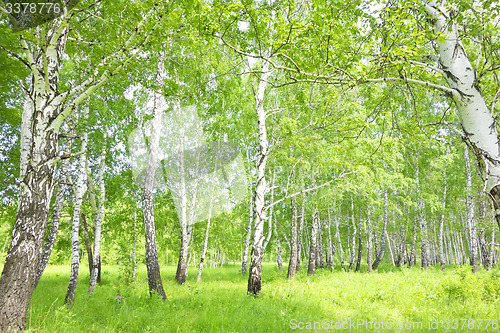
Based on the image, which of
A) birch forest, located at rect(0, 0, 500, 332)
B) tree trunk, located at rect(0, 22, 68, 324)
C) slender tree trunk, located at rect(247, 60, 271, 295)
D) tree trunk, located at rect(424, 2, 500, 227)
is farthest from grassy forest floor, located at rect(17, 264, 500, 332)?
tree trunk, located at rect(424, 2, 500, 227)

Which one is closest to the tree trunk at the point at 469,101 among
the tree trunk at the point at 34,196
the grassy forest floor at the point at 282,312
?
the grassy forest floor at the point at 282,312

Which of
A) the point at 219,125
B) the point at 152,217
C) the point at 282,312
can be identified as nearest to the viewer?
the point at 282,312

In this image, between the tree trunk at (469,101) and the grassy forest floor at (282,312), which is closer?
the tree trunk at (469,101)

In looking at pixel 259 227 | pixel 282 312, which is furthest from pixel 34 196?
pixel 259 227

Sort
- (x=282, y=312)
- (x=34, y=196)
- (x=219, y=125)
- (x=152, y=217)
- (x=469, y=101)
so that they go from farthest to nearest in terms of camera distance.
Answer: (x=219, y=125), (x=152, y=217), (x=282, y=312), (x=34, y=196), (x=469, y=101)

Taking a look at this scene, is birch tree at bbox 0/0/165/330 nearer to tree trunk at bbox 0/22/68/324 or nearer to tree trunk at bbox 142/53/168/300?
tree trunk at bbox 0/22/68/324

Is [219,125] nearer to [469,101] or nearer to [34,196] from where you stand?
[34,196]

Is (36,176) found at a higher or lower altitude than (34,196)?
higher

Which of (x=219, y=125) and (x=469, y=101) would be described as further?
(x=219, y=125)

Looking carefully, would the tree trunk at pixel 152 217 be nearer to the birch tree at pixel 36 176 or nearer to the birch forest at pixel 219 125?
the birch forest at pixel 219 125

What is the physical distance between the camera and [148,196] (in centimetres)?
780

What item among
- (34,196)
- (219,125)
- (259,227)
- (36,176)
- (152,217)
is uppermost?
(219,125)

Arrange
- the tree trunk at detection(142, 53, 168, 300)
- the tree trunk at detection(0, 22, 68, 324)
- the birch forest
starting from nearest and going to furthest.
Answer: the birch forest, the tree trunk at detection(0, 22, 68, 324), the tree trunk at detection(142, 53, 168, 300)

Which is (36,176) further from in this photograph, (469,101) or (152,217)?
(469,101)
